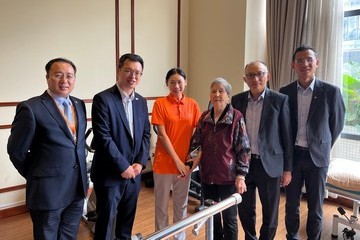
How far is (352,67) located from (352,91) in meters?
0.27

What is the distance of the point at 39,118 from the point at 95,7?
2.23 meters

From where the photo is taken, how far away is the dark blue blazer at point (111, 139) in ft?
5.90

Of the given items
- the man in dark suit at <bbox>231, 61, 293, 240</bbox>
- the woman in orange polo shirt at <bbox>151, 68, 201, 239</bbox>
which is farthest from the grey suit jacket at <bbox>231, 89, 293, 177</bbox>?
the woman in orange polo shirt at <bbox>151, 68, 201, 239</bbox>

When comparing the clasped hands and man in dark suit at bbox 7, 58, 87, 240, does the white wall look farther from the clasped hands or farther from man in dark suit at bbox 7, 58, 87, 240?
the clasped hands

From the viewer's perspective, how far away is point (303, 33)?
11.0 ft

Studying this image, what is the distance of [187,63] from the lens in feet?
14.5

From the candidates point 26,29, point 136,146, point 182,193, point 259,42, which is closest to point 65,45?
point 26,29

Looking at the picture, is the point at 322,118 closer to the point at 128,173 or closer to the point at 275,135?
the point at 275,135

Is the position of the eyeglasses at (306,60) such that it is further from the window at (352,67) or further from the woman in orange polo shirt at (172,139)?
the window at (352,67)

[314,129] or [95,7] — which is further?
[95,7]

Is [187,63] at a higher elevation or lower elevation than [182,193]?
higher

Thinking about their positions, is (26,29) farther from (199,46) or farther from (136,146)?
(199,46)

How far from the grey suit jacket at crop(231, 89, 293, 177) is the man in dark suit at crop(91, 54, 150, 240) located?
2.70 feet

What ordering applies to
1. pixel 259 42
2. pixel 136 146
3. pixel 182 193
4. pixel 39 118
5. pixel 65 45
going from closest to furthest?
pixel 39 118
pixel 136 146
pixel 182 193
pixel 65 45
pixel 259 42
